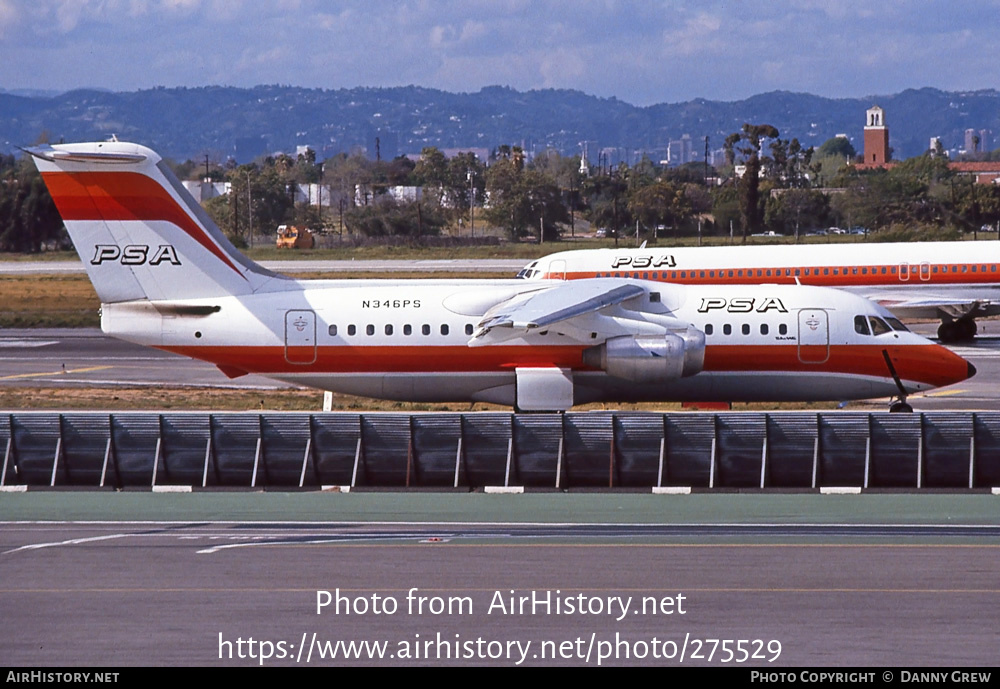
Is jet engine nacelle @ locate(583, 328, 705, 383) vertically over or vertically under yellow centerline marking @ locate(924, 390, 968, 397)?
over

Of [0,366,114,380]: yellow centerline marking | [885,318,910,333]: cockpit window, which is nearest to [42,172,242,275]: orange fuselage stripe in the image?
[0,366,114,380]: yellow centerline marking

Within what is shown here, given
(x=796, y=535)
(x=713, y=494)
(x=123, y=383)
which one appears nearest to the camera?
(x=796, y=535)

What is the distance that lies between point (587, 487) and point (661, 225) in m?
97.7

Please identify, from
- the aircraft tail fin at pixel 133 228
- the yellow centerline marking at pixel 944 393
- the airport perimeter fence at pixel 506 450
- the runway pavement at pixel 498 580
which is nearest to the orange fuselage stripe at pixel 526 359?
the aircraft tail fin at pixel 133 228

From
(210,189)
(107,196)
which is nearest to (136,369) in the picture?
(107,196)

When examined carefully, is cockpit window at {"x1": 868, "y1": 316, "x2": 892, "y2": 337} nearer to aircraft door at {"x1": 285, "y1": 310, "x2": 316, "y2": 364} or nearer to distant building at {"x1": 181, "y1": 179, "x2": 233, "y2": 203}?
aircraft door at {"x1": 285, "y1": 310, "x2": 316, "y2": 364}

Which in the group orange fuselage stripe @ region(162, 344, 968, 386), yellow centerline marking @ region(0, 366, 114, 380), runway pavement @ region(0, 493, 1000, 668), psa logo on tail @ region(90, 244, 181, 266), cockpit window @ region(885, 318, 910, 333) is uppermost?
psa logo on tail @ region(90, 244, 181, 266)

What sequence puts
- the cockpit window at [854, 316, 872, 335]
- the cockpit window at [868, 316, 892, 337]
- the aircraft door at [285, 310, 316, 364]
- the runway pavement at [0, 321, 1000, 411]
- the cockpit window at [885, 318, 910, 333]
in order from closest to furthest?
the aircraft door at [285, 310, 316, 364] → the cockpit window at [854, 316, 872, 335] → the cockpit window at [868, 316, 892, 337] → the cockpit window at [885, 318, 910, 333] → the runway pavement at [0, 321, 1000, 411]

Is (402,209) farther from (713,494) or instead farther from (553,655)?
(553,655)

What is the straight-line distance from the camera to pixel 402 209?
126m

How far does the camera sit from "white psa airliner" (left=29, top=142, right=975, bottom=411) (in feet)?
91.7

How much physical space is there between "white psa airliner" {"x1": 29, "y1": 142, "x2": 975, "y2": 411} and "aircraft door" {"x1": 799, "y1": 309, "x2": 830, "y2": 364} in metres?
0.02

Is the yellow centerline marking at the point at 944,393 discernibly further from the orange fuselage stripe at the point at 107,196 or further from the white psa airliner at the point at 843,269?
the orange fuselage stripe at the point at 107,196

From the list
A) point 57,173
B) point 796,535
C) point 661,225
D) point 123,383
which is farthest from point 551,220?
point 796,535
